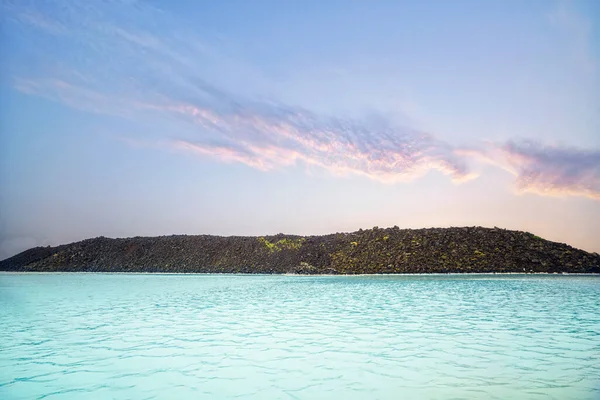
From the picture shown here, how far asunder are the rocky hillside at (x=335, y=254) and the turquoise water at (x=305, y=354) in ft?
91.8

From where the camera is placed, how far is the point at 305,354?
7.25 meters

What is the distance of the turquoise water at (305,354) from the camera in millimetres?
5391

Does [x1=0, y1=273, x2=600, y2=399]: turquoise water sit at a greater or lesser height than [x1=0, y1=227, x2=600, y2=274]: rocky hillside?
lesser

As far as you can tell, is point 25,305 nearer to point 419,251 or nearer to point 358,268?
point 358,268

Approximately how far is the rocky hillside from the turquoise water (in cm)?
2797

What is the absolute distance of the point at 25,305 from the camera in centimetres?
1548

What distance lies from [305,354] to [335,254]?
39.9 metres

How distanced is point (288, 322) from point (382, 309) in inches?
138

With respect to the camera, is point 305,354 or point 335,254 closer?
point 305,354

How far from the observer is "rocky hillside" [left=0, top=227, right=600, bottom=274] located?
130 ft

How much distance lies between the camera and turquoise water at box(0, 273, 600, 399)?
539 cm

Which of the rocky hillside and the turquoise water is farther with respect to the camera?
the rocky hillside

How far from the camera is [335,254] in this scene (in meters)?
46.9

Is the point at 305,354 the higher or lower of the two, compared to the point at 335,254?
lower
